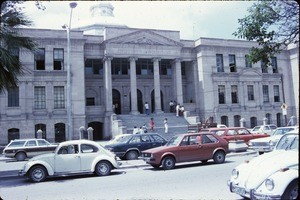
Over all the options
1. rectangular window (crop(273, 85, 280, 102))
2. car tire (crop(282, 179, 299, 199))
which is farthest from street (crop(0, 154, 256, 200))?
rectangular window (crop(273, 85, 280, 102))

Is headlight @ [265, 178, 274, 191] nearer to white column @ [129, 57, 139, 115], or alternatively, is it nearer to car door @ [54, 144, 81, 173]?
car door @ [54, 144, 81, 173]

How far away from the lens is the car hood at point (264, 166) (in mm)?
7473

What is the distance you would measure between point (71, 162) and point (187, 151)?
533cm

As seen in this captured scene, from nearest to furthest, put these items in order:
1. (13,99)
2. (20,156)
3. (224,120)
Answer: (20,156) → (13,99) → (224,120)

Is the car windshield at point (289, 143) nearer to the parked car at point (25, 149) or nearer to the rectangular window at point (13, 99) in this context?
the parked car at point (25, 149)

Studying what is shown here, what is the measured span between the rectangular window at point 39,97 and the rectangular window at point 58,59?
290cm

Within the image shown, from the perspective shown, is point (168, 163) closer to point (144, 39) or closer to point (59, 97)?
point (59, 97)

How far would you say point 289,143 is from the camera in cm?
909

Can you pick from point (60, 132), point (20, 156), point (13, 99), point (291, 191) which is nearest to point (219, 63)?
point (60, 132)

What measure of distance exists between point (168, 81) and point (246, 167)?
121ft

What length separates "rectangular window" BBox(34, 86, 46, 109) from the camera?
114 feet

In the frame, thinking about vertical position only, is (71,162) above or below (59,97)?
below

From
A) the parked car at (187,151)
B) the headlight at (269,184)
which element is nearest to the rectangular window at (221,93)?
the parked car at (187,151)

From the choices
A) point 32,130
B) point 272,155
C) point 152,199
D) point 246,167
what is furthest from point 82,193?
point 32,130
